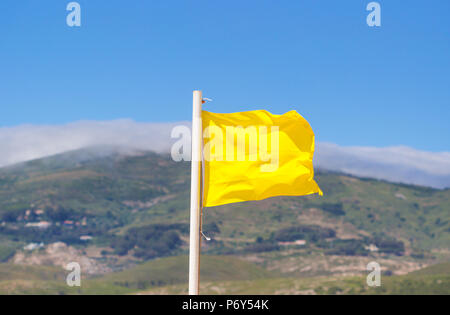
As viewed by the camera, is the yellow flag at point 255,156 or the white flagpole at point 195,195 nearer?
the white flagpole at point 195,195

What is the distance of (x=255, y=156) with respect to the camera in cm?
2952

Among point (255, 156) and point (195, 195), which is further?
point (255, 156)

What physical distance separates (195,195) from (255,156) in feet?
14.6

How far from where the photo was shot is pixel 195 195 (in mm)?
26047

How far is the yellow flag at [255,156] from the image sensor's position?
2842 cm

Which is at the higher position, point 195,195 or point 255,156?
point 255,156

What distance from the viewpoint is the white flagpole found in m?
25.6

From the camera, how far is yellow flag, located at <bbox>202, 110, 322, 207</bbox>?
28.4 meters

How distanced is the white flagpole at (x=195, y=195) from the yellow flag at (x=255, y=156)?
142 cm

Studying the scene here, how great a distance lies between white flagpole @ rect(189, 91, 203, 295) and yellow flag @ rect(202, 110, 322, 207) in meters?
1.42

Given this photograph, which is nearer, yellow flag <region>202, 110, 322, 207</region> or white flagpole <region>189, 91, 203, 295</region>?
white flagpole <region>189, 91, 203, 295</region>
